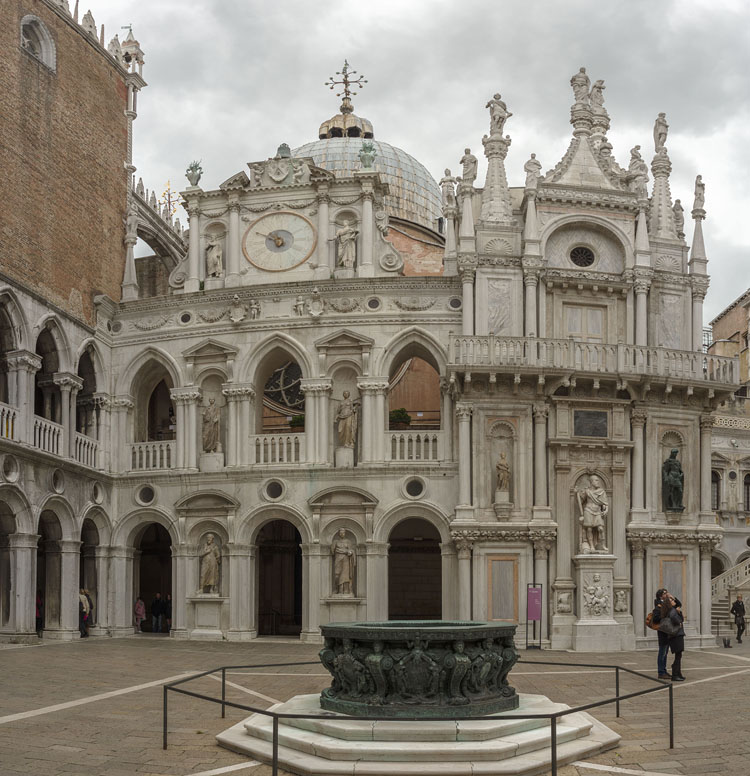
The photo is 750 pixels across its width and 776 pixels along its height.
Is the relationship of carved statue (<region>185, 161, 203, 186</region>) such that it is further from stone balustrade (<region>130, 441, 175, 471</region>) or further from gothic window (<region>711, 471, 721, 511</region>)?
→ gothic window (<region>711, 471, 721, 511</region>)

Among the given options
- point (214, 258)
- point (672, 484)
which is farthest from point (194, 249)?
point (672, 484)

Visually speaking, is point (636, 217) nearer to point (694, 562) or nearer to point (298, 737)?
point (694, 562)

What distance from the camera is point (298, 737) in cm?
1350

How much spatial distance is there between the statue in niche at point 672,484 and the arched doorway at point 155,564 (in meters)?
15.5

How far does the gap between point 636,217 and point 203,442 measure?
1303 centimetres

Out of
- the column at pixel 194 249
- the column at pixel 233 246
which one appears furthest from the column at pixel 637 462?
the column at pixel 194 249

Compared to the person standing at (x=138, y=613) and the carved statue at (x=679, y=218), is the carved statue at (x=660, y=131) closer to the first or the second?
the carved statue at (x=679, y=218)

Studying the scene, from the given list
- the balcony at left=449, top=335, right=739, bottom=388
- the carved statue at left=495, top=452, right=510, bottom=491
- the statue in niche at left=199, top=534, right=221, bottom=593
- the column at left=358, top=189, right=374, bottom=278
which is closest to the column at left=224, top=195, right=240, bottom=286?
the column at left=358, top=189, right=374, bottom=278

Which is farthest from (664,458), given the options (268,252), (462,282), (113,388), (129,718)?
(129,718)

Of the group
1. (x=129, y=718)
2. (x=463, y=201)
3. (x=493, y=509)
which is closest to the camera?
(x=129, y=718)

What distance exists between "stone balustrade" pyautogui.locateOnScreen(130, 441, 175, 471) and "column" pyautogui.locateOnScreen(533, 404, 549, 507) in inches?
384

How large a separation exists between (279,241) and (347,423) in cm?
548

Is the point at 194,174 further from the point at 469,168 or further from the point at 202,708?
the point at 202,708

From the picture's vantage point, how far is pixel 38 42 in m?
31.1
